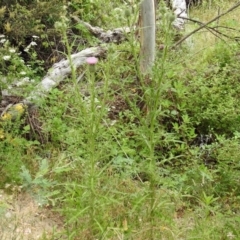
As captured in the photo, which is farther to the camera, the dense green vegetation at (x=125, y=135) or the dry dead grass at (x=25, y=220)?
the dry dead grass at (x=25, y=220)

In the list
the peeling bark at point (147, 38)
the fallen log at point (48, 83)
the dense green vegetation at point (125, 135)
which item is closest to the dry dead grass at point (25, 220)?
the dense green vegetation at point (125, 135)

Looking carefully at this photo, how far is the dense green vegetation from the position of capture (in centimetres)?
283

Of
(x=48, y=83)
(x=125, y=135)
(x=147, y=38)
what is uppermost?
(x=147, y=38)

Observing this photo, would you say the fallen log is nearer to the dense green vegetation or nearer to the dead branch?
the dense green vegetation

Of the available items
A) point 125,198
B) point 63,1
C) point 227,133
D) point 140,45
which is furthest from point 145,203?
point 63,1

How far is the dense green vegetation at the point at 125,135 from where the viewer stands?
2.83 m

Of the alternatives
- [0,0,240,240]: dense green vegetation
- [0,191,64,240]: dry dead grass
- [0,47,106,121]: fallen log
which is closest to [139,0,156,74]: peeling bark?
[0,0,240,240]: dense green vegetation

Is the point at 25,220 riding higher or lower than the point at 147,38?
lower

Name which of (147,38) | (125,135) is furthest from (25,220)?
(147,38)

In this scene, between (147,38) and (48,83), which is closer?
(48,83)

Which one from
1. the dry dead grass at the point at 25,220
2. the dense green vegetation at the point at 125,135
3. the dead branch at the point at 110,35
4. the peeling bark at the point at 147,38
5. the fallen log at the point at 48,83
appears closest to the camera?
the dense green vegetation at the point at 125,135

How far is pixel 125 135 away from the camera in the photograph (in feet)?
14.2

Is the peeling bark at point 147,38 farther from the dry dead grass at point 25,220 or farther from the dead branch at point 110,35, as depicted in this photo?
the dry dead grass at point 25,220

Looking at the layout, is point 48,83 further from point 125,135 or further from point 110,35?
point 110,35
